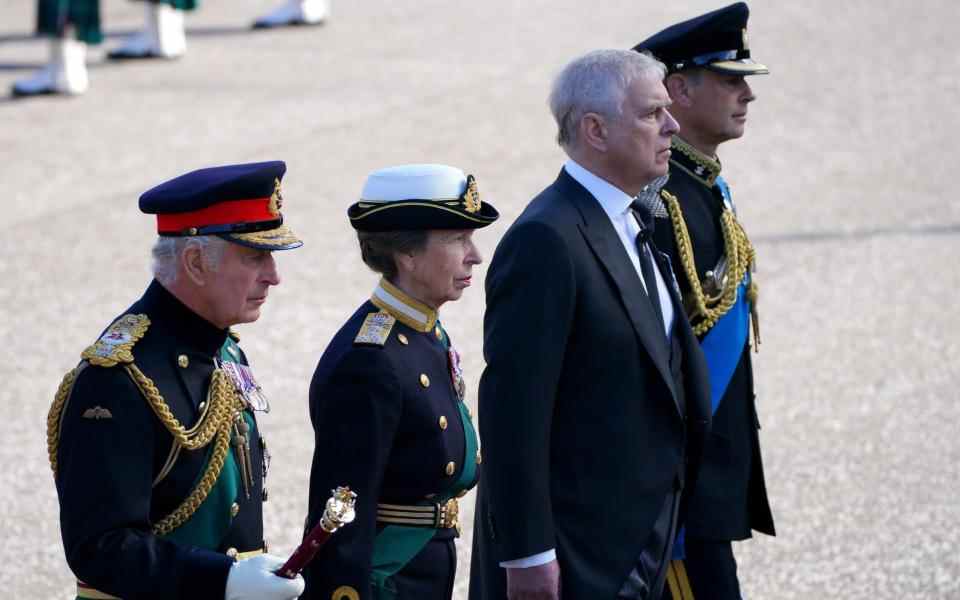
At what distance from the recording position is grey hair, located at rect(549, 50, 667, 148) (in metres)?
3.79

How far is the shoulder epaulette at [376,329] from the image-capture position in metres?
3.71

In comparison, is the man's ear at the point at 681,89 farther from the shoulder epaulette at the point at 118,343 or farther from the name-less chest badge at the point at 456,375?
the shoulder epaulette at the point at 118,343

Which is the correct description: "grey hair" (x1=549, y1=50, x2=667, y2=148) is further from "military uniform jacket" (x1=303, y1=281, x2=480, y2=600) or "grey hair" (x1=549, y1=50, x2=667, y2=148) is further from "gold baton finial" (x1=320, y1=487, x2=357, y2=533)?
"gold baton finial" (x1=320, y1=487, x2=357, y2=533)

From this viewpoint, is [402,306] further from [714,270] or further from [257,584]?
[714,270]

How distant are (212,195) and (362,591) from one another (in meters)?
0.86

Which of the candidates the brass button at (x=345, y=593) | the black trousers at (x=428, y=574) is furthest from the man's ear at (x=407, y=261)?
the brass button at (x=345, y=593)

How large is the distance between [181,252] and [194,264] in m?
0.04

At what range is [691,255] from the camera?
4.55m

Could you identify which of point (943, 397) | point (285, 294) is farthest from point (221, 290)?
point (285, 294)

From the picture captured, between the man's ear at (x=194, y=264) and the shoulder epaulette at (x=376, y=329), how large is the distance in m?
0.42

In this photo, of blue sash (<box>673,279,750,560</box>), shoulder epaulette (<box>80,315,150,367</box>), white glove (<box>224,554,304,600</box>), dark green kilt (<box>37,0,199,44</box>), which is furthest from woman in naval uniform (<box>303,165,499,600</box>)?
dark green kilt (<box>37,0,199,44</box>)

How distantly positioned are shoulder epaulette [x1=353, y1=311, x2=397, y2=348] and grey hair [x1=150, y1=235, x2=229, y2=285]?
41cm

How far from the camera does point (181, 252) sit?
3.45m

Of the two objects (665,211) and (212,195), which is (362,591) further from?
(665,211)
